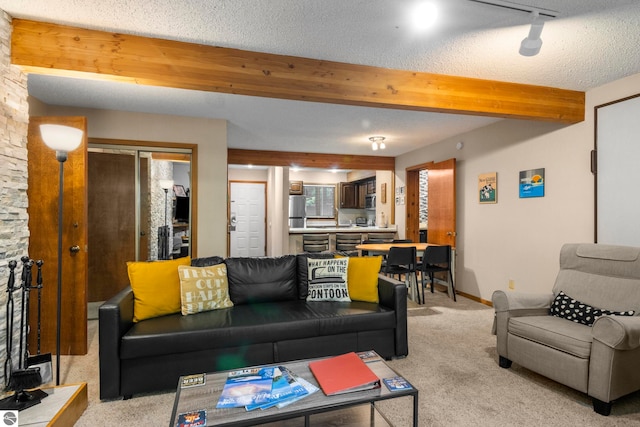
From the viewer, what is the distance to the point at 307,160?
22.8 ft

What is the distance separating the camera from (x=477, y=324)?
12.6 ft

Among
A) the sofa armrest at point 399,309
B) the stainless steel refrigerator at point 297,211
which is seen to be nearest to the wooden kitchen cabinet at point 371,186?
the stainless steel refrigerator at point 297,211

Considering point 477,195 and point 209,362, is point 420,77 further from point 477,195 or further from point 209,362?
point 209,362

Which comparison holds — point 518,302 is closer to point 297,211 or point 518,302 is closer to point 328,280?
point 328,280

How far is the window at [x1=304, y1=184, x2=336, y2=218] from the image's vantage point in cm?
998

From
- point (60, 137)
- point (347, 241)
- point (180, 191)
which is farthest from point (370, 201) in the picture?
point (60, 137)

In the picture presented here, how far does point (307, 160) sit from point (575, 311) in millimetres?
5191

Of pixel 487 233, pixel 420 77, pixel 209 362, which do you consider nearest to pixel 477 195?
pixel 487 233

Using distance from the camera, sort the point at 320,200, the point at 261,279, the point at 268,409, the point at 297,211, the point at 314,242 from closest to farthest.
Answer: the point at 268,409
the point at 261,279
the point at 314,242
the point at 297,211
the point at 320,200

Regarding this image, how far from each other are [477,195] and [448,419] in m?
3.54

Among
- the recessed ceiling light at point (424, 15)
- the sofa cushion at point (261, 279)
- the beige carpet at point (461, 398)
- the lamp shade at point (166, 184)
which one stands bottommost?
the beige carpet at point (461, 398)

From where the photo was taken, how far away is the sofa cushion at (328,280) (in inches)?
120

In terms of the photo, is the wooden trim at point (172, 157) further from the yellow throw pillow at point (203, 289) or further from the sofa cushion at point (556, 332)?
the sofa cushion at point (556, 332)

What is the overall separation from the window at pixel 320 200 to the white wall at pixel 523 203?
189 inches
